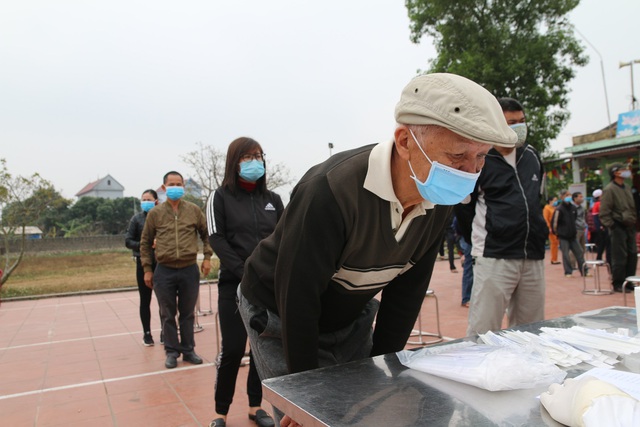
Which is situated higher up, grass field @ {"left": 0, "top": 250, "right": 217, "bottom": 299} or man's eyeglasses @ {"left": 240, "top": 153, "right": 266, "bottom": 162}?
man's eyeglasses @ {"left": 240, "top": 153, "right": 266, "bottom": 162}

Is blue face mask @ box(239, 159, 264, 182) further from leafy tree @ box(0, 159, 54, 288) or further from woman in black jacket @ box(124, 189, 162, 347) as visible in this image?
leafy tree @ box(0, 159, 54, 288)

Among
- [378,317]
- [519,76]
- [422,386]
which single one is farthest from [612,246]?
[519,76]

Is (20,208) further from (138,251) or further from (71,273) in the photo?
(138,251)

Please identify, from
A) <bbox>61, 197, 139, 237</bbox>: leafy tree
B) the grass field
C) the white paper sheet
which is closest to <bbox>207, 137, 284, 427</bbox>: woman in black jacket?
the white paper sheet

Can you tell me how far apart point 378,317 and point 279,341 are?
1.18 ft

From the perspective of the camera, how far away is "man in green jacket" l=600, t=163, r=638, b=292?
706 centimetres

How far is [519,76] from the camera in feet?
55.2

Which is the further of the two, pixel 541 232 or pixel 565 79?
pixel 565 79

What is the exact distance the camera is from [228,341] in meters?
2.88

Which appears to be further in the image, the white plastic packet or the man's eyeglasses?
the man's eyeglasses

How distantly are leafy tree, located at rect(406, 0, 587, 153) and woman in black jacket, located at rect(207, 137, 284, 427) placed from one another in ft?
48.3

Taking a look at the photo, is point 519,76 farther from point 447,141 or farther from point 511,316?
point 447,141

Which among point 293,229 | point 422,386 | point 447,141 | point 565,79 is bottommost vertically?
point 422,386

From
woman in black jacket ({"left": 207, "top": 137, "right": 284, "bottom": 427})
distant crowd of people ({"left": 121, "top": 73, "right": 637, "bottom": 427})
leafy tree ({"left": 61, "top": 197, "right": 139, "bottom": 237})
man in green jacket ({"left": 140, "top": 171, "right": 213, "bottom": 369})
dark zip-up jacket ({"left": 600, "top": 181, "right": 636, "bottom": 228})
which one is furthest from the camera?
leafy tree ({"left": 61, "top": 197, "right": 139, "bottom": 237})
